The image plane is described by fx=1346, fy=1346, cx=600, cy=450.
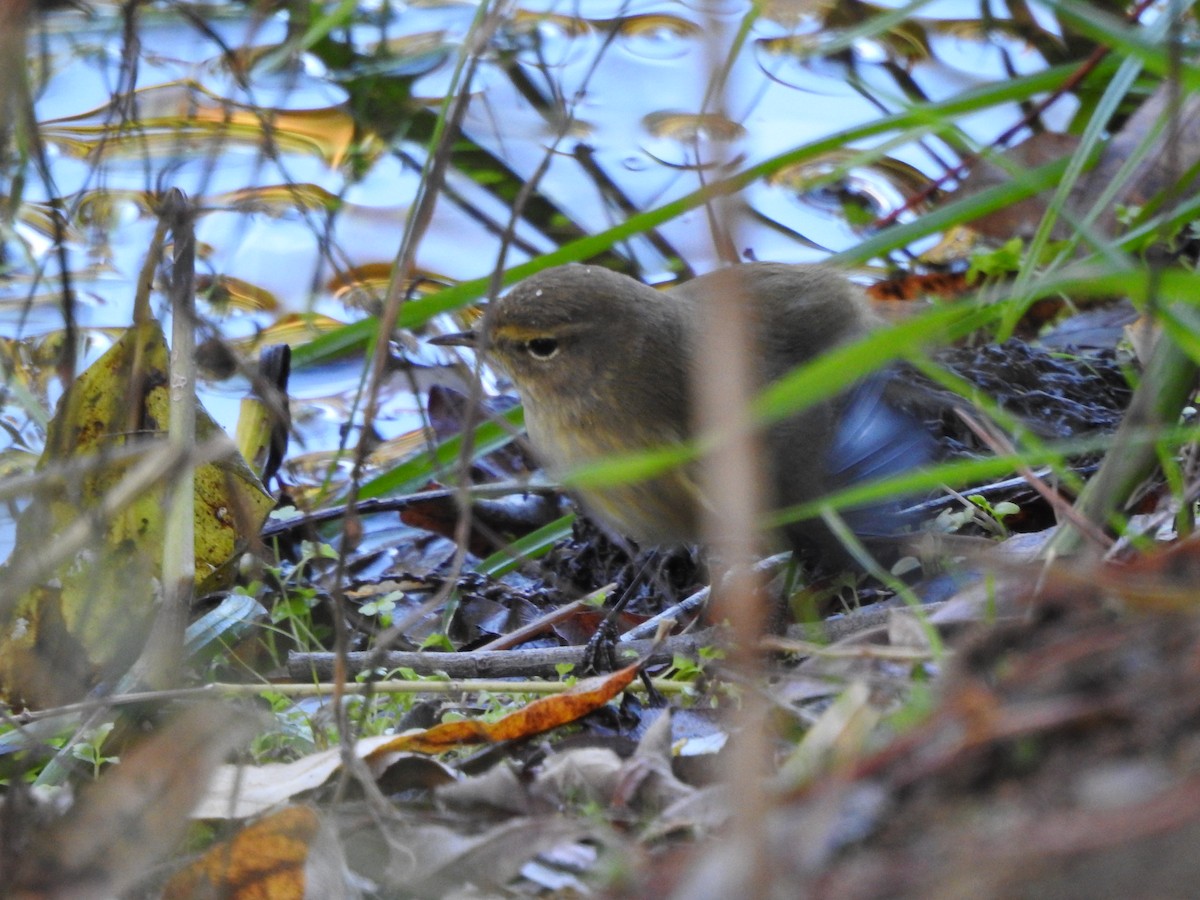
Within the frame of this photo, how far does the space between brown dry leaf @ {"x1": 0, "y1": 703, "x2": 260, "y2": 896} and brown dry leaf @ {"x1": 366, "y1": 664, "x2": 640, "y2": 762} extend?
1.29 feet

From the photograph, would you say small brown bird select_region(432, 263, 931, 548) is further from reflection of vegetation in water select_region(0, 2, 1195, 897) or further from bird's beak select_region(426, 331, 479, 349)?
reflection of vegetation in water select_region(0, 2, 1195, 897)

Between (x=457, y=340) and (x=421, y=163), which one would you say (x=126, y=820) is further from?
(x=421, y=163)

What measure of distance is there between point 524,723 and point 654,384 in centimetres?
134

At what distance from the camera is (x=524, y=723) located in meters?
2.26

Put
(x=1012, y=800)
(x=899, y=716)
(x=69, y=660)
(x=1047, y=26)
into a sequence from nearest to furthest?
(x=1012, y=800), (x=899, y=716), (x=69, y=660), (x=1047, y=26)

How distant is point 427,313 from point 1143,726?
2.59 m

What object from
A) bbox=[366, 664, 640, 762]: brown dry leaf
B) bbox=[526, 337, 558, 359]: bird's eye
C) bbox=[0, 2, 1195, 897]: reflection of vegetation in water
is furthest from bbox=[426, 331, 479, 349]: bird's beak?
bbox=[366, 664, 640, 762]: brown dry leaf

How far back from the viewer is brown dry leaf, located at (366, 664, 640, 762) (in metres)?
2.17

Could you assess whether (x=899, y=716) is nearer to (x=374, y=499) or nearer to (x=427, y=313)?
(x=427, y=313)

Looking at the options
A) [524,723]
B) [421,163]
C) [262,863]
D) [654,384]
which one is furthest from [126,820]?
[421,163]

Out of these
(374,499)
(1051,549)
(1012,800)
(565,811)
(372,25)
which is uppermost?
(372,25)

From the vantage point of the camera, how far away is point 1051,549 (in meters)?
2.07

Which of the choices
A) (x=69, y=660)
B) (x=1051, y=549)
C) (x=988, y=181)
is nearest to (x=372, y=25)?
(x=988, y=181)

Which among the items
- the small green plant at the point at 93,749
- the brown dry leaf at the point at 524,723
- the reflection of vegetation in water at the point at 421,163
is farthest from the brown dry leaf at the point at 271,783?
the reflection of vegetation in water at the point at 421,163
